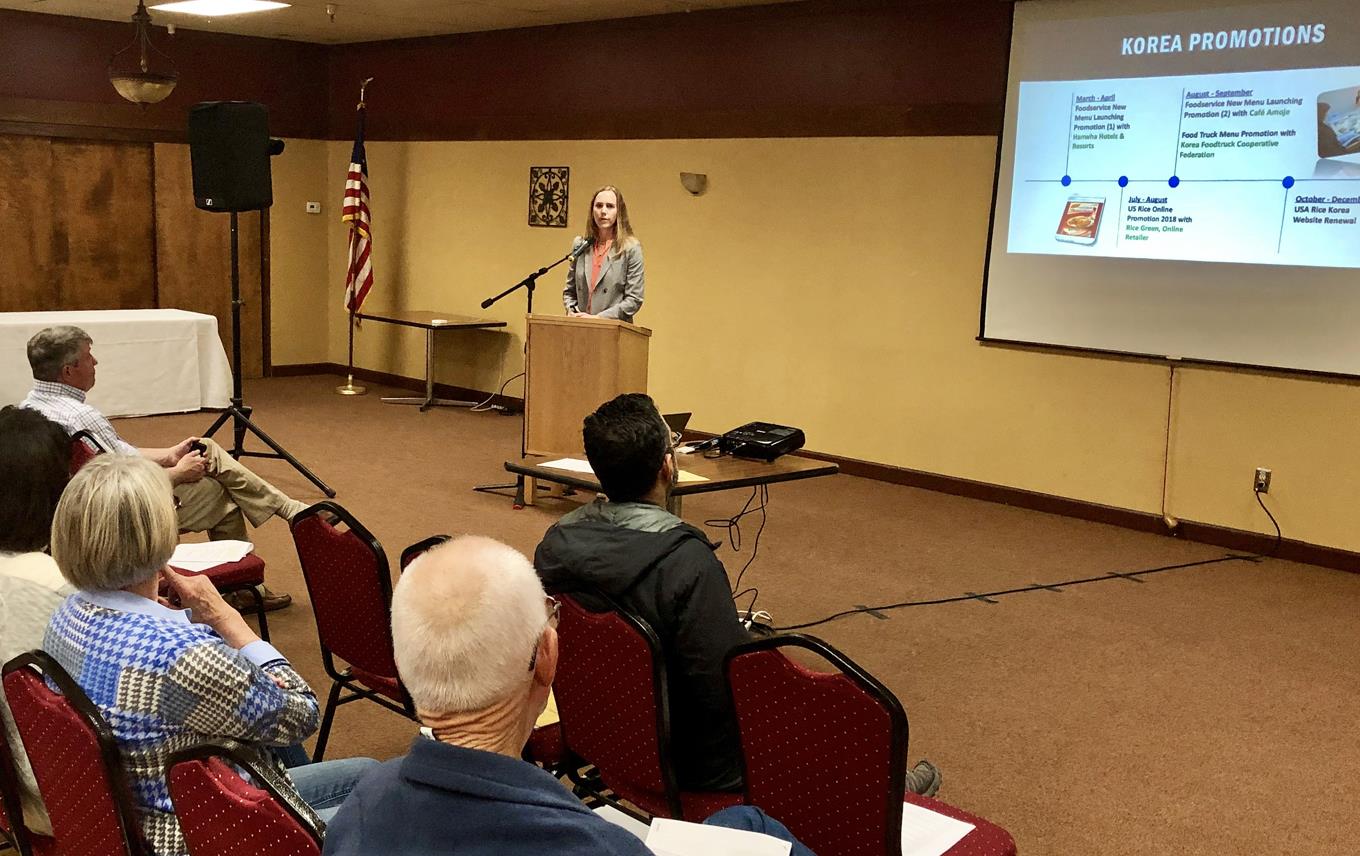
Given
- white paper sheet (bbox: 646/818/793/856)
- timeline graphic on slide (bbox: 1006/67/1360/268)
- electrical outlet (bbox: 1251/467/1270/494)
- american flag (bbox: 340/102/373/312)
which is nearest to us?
white paper sheet (bbox: 646/818/793/856)

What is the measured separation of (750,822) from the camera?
184 cm

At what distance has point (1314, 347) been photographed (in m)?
5.45

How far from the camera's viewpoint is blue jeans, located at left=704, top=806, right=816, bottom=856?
5.94 feet

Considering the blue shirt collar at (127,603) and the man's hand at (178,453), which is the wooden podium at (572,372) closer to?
the man's hand at (178,453)

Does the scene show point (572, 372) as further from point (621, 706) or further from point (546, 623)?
point (546, 623)

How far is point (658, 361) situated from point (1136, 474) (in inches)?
130

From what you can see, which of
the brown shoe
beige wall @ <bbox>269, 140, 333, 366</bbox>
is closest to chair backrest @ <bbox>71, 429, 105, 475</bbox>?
the brown shoe

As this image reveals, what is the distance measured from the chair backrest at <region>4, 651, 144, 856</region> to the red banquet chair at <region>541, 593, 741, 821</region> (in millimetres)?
766

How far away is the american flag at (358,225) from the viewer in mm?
9523

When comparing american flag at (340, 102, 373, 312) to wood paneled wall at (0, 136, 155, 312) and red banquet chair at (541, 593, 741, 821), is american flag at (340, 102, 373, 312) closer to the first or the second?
wood paneled wall at (0, 136, 155, 312)

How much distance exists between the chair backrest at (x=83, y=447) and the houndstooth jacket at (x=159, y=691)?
2.04m

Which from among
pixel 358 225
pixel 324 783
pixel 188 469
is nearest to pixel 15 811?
pixel 324 783

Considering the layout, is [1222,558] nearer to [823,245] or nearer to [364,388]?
[823,245]

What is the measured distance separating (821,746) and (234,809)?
2.97ft
